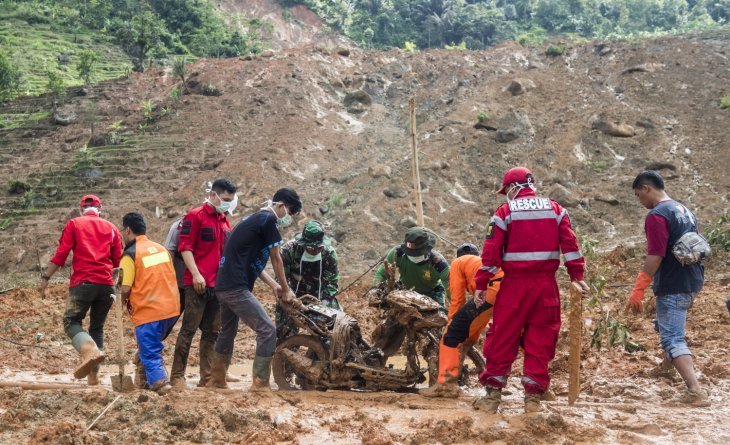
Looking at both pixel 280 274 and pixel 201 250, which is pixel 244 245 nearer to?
pixel 280 274

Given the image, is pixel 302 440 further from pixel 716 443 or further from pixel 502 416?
pixel 716 443

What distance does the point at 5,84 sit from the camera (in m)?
29.6

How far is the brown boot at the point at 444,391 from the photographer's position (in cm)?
601

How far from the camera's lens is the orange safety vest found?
243 inches

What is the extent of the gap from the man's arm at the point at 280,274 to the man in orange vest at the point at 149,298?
0.90 meters

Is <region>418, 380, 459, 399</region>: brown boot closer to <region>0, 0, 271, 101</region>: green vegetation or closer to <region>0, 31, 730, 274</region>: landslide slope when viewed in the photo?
<region>0, 31, 730, 274</region>: landslide slope

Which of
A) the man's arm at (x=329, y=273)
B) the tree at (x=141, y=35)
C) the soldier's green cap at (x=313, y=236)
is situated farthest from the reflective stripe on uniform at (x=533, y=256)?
the tree at (x=141, y=35)

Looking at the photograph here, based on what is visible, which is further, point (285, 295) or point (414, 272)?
point (414, 272)

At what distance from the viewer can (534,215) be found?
5.32m

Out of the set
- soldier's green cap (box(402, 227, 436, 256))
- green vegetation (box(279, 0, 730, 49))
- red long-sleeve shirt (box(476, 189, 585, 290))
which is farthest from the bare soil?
green vegetation (box(279, 0, 730, 49))

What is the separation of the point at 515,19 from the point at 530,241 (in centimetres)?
4301

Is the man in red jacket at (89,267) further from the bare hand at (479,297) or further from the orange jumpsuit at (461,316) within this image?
the bare hand at (479,297)

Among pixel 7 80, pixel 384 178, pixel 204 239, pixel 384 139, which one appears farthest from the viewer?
pixel 7 80

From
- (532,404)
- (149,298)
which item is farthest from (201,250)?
(532,404)
